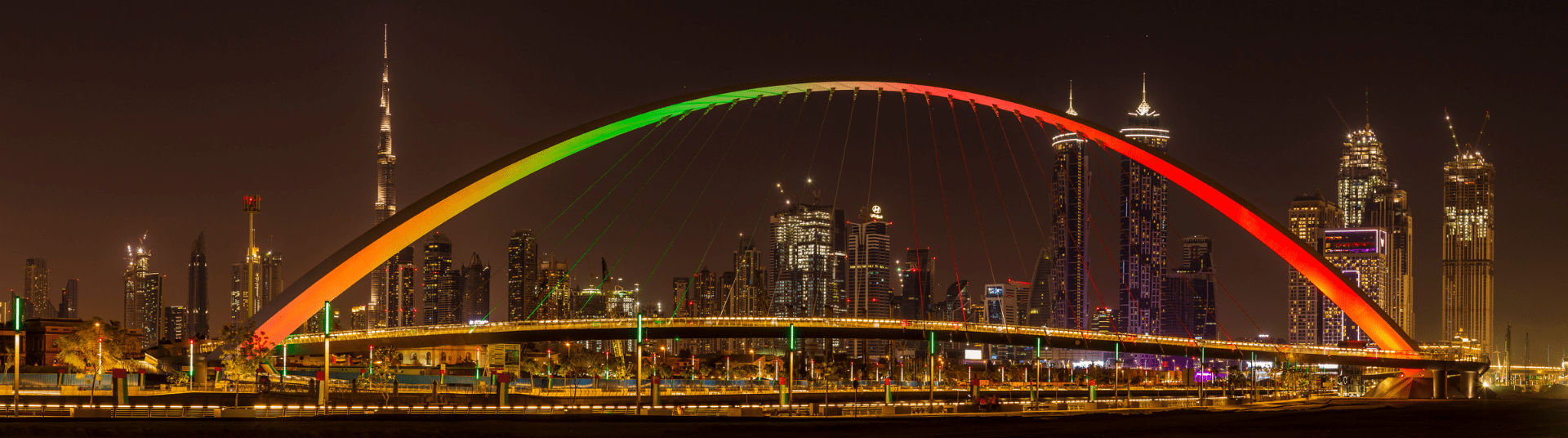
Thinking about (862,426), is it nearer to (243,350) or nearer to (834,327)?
(243,350)

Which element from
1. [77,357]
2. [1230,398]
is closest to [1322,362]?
[1230,398]

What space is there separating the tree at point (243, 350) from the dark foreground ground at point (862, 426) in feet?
76.5

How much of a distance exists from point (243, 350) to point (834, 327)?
116ft

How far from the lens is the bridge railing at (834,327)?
247 ft

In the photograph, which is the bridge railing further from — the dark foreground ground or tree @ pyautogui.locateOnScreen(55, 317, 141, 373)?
the dark foreground ground

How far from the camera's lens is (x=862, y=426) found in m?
33.1

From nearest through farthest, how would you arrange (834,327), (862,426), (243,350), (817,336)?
(862,426) < (243,350) < (834,327) < (817,336)

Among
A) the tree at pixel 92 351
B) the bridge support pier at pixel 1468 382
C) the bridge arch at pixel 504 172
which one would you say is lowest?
the bridge support pier at pixel 1468 382

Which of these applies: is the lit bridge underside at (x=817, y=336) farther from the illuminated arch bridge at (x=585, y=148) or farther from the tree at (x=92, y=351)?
the illuminated arch bridge at (x=585, y=148)

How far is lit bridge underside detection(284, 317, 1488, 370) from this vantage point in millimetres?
75000

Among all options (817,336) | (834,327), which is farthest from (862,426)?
(817,336)

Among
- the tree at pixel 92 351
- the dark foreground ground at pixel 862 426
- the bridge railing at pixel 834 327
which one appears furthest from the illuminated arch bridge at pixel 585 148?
the dark foreground ground at pixel 862 426

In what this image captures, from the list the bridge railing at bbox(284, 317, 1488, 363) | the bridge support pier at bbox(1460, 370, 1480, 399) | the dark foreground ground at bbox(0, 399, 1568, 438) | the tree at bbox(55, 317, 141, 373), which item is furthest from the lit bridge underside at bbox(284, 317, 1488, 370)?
the dark foreground ground at bbox(0, 399, 1568, 438)

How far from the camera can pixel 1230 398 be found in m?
57.3
